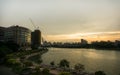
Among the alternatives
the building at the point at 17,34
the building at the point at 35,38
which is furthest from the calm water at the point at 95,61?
the building at the point at 35,38

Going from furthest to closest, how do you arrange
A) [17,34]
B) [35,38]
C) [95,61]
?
[35,38] < [17,34] < [95,61]

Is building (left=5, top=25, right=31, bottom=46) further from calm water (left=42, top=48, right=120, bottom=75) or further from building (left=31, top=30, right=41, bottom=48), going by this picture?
calm water (left=42, top=48, right=120, bottom=75)

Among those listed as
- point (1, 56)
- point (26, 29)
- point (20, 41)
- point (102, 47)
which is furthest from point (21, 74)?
point (102, 47)

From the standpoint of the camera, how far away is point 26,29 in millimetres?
176500

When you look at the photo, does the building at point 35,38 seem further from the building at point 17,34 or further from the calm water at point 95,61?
the calm water at point 95,61

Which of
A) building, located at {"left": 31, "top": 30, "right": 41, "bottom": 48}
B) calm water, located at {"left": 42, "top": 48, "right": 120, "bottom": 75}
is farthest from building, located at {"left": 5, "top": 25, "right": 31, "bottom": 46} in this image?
calm water, located at {"left": 42, "top": 48, "right": 120, "bottom": 75}

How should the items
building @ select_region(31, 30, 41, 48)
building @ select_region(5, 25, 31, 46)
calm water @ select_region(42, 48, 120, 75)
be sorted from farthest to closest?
building @ select_region(31, 30, 41, 48), building @ select_region(5, 25, 31, 46), calm water @ select_region(42, 48, 120, 75)

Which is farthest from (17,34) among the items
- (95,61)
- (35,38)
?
(95,61)

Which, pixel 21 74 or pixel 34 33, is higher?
pixel 34 33

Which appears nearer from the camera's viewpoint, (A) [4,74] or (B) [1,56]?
(A) [4,74]

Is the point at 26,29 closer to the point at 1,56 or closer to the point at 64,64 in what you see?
the point at 1,56

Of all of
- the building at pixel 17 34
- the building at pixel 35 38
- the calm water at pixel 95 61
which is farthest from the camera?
the building at pixel 35 38

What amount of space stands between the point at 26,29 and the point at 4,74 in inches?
5885

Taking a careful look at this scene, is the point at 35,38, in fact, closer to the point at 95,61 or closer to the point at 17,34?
the point at 17,34
